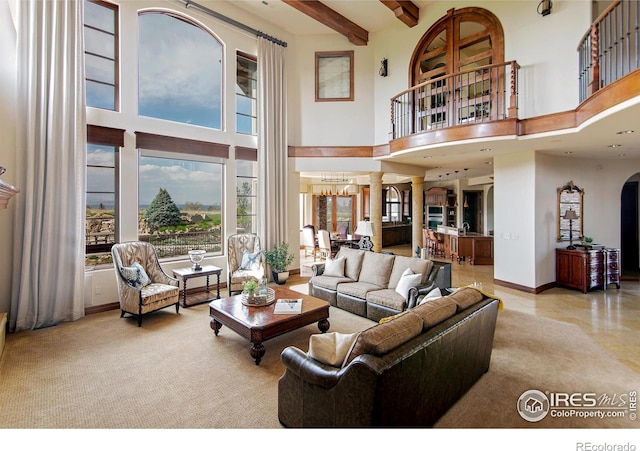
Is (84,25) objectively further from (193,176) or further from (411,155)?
(411,155)

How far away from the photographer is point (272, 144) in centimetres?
679

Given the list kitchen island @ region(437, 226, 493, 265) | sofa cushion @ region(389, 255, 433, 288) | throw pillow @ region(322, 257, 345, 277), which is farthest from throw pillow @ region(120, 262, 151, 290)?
kitchen island @ region(437, 226, 493, 265)

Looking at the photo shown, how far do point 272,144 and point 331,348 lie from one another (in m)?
5.50

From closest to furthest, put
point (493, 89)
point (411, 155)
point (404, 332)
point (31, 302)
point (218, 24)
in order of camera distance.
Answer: point (404, 332) → point (31, 302) → point (493, 89) → point (218, 24) → point (411, 155)

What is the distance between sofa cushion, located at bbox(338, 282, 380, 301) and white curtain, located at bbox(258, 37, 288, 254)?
8.38 ft

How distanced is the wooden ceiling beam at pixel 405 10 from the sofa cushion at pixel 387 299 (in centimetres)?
559

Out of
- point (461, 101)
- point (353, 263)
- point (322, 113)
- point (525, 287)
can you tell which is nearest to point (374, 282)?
point (353, 263)

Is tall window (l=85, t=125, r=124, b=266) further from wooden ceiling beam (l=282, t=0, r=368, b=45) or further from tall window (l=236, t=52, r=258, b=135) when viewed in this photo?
wooden ceiling beam (l=282, t=0, r=368, b=45)

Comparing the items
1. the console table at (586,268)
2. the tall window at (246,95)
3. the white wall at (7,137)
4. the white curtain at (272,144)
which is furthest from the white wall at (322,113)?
the white wall at (7,137)

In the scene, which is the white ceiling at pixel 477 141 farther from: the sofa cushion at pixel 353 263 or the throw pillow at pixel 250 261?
the throw pillow at pixel 250 261

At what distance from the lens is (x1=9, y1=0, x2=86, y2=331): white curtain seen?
4055 mm
